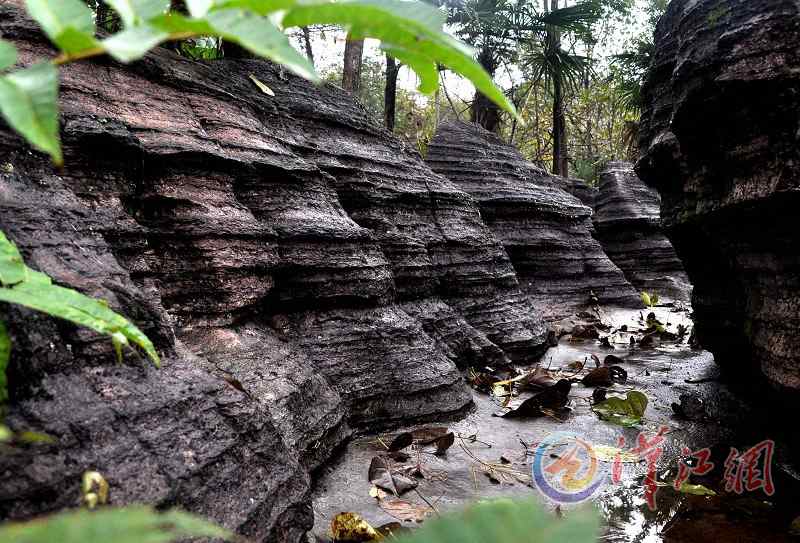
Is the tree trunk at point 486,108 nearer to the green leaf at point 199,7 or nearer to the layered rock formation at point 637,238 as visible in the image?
the layered rock formation at point 637,238

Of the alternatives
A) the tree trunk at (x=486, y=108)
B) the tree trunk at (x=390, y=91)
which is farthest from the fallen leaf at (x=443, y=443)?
the tree trunk at (x=486, y=108)

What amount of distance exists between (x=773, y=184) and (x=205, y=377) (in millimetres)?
2831

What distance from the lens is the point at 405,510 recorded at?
2.06m

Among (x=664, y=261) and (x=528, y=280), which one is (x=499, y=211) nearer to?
(x=528, y=280)

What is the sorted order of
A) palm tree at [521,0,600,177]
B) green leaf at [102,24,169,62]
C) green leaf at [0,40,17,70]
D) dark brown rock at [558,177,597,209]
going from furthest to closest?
dark brown rock at [558,177,597,209] < palm tree at [521,0,600,177] < green leaf at [0,40,17,70] < green leaf at [102,24,169,62]

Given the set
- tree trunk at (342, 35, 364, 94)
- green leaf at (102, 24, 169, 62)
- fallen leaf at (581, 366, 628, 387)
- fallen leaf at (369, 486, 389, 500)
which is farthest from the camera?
tree trunk at (342, 35, 364, 94)

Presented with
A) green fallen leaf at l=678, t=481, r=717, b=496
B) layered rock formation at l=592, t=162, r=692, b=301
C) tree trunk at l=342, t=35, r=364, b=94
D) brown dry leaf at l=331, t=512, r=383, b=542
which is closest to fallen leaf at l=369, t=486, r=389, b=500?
brown dry leaf at l=331, t=512, r=383, b=542

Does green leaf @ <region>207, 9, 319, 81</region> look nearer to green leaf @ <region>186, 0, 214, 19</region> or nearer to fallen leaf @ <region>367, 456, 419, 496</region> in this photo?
green leaf @ <region>186, 0, 214, 19</region>

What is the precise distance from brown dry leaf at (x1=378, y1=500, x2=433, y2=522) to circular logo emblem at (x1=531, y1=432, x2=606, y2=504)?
614 mm

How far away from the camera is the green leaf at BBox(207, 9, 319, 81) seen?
523 mm

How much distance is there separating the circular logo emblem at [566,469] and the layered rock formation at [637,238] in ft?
26.0

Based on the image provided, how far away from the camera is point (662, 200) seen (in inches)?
186

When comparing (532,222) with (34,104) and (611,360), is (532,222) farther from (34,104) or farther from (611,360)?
(34,104)

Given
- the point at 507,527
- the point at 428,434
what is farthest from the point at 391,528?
the point at 507,527
